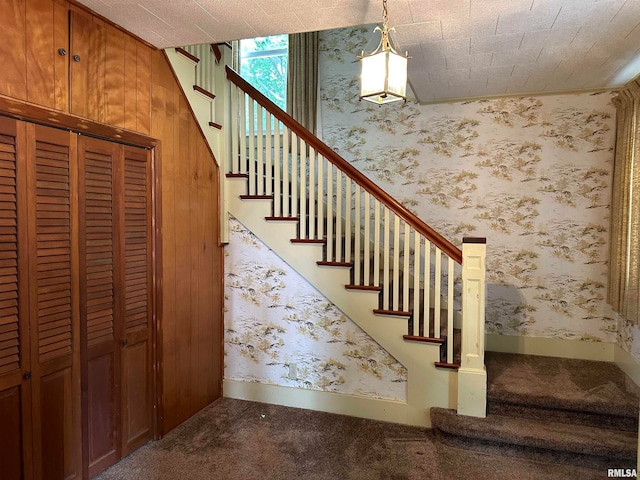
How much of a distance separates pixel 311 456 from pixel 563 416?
1688 millimetres

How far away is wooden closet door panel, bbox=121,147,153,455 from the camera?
241 centimetres

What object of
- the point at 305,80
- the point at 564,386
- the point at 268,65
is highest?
the point at 268,65

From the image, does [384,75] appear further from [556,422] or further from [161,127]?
[556,422]

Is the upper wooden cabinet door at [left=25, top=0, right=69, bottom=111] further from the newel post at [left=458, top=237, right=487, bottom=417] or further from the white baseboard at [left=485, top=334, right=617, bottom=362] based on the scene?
the white baseboard at [left=485, top=334, right=617, bottom=362]

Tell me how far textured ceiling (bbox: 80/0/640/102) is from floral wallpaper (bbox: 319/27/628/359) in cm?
59

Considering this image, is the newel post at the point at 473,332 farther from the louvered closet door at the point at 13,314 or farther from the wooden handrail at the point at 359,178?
the louvered closet door at the point at 13,314

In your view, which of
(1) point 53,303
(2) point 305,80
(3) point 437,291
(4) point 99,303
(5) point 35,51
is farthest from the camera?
(2) point 305,80

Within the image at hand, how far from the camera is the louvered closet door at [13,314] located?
5.80 feet

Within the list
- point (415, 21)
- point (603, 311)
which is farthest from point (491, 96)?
point (603, 311)

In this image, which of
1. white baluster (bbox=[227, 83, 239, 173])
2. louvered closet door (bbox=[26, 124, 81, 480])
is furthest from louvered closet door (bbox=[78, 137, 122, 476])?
white baluster (bbox=[227, 83, 239, 173])

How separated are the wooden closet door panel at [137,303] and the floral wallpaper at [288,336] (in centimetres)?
84

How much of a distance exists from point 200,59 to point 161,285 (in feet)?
5.54

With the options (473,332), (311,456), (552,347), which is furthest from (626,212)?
(311,456)

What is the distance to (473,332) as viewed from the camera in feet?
8.80
